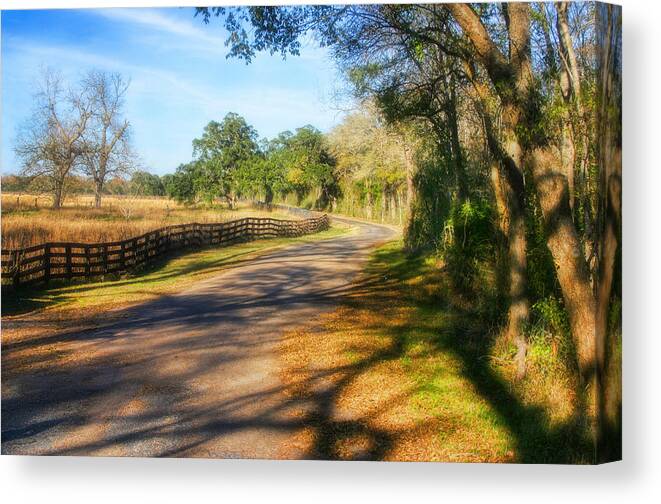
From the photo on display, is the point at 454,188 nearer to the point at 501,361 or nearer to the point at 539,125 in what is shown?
the point at 539,125

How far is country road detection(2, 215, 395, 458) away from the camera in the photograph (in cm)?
474

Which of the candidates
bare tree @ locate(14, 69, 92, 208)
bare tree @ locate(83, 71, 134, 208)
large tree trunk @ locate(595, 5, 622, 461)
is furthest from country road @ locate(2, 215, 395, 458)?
large tree trunk @ locate(595, 5, 622, 461)

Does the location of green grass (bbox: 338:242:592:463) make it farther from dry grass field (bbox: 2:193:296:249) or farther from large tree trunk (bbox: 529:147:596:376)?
dry grass field (bbox: 2:193:296:249)

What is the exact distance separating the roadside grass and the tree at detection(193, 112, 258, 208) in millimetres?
1321

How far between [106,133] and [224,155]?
97cm

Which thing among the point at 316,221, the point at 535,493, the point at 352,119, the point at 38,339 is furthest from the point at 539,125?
the point at 38,339

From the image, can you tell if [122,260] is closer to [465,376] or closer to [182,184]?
[182,184]

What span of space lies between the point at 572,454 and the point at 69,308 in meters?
3.91

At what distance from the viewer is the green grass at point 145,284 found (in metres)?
5.37

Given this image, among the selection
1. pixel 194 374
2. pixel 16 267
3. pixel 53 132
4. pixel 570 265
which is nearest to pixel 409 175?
pixel 570 265

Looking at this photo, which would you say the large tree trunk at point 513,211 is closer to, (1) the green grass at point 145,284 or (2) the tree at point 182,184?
(1) the green grass at point 145,284

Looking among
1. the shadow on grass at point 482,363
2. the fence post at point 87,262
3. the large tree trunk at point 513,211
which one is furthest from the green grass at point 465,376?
the fence post at point 87,262

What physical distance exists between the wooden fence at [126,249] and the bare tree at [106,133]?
416mm

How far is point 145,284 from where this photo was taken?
551cm
